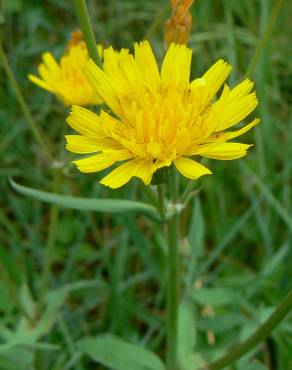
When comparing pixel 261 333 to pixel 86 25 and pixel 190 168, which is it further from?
pixel 86 25

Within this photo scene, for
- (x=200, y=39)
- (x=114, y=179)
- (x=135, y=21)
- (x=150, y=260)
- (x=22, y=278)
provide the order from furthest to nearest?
(x=135, y=21), (x=200, y=39), (x=22, y=278), (x=150, y=260), (x=114, y=179)

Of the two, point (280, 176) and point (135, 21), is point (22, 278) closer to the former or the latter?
point (280, 176)

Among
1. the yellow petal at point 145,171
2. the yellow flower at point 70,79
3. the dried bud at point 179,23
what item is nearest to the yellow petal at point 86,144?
the yellow petal at point 145,171

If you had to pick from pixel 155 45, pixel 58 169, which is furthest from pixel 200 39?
pixel 58 169

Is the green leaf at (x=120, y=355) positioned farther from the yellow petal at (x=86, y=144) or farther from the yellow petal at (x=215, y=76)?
the yellow petal at (x=215, y=76)

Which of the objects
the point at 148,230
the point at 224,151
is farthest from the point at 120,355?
the point at 148,230
